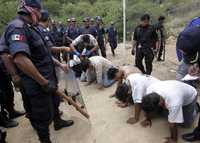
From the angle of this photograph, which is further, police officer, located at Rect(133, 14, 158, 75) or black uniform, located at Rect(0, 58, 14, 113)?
police officer, located at Rect(133, 14, 158, 75)

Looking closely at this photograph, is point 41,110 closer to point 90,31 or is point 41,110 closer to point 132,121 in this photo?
point 132,121

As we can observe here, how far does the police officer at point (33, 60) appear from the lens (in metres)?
3.05

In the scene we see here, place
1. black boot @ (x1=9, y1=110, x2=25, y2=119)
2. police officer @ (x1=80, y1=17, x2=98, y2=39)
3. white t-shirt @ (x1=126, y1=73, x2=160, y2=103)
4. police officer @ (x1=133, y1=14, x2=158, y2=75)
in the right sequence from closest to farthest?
white t-shirt @ (x1=126, y1=73, x2=160, y2=103) < black boot @ (x1=9, y1=110, x2=25, y2=119) < police officer @ (x1=133, y1=14, x2=158, y2=75) < police officer @ (x1=80, y1=17, x2=98, y2=39)

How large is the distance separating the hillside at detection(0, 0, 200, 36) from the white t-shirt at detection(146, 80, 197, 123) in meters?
14.5

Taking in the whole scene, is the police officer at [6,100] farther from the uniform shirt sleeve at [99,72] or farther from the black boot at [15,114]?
the uniform shirt sleeve at [99,72]

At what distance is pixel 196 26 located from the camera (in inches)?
143

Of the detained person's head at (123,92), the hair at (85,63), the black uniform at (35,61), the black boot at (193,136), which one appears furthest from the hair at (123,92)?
the black uniform at (35,61)

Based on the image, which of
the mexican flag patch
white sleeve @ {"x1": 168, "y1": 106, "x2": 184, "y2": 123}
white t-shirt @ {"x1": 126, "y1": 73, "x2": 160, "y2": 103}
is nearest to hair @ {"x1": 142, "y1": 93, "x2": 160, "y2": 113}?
white sleeve @ {"x1": 168, "y1": 106, "x2": 184, "y2": 123}

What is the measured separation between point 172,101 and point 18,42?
1.94 meters

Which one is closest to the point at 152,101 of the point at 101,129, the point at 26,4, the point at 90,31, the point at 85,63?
the point at 101,129

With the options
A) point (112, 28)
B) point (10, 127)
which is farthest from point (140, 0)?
point (10, 127)

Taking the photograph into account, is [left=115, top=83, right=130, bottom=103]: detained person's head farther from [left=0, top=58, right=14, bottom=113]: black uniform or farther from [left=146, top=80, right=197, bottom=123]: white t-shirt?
[left=0, top=58, right=14, bottom=113]: black uniform

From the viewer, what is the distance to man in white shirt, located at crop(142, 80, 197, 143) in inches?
147

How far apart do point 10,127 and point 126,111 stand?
1.99m
